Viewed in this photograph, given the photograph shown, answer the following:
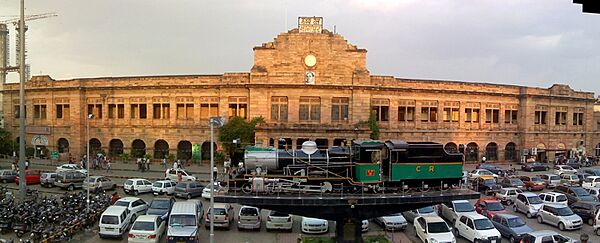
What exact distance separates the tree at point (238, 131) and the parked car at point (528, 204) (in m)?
30.3

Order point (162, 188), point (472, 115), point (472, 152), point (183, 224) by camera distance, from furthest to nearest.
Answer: point (472, 115)
point (472, 152)
point (162, 188)
point (183, 224)

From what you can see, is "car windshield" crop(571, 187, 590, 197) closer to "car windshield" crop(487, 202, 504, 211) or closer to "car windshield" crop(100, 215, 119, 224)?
"car windshield" crop(487, 202, 504, 211)

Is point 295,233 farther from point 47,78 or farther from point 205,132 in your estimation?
point 47,78

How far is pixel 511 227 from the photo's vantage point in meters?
24.6

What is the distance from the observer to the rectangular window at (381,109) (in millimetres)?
57750

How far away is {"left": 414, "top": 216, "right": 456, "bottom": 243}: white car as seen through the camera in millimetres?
22547

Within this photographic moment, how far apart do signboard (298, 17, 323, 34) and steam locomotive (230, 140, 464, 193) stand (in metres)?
36.6

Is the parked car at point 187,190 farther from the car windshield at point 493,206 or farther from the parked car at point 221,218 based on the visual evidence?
the car windshield at point 493,206

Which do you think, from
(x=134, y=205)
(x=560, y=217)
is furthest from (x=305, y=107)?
(x=560, y=217)

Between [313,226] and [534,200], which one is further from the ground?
[534,200]

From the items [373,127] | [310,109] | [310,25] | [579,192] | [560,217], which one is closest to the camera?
[560,217]

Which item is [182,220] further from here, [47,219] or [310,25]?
[310,25]

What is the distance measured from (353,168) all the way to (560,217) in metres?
15.8

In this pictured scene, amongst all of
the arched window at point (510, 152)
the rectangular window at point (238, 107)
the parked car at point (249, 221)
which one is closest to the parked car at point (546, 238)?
the parked car at point (249, 221)
